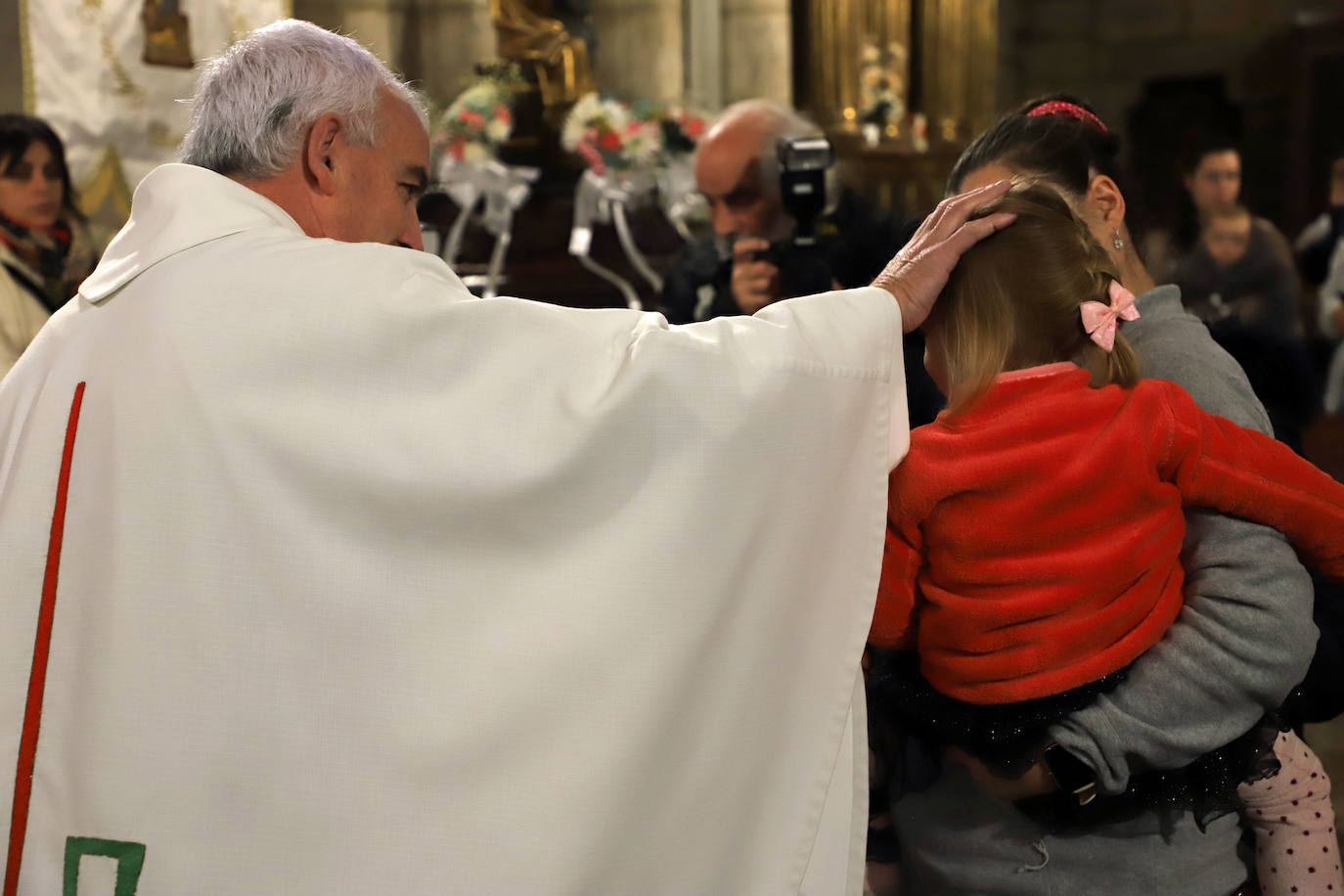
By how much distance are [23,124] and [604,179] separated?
2.70 m

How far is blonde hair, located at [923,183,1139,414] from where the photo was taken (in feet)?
5.18

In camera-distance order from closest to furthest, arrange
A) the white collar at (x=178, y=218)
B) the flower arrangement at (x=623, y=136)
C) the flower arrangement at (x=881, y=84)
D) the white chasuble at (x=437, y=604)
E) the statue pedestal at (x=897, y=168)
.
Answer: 1. the white chasuble at (x=437, y=604)
2. the white collar at (x=178, y=218)
3. the flower arrangement at (x=623, y=136)
4. the statue pedestal at (x=897, y=168)
5. the flower arrangement at (x=881, y=84)

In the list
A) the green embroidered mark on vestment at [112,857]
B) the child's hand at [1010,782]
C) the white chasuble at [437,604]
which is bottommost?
the green embroidered mark on vestment at [112,857]

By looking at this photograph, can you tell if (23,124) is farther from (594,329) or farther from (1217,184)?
(1217,184)

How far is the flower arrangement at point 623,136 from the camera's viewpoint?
620cm

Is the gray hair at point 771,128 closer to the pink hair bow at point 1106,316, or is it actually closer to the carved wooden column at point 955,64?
the pink hair bow at point 1106,316

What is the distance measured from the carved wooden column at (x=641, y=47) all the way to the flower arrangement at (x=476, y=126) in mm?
1579

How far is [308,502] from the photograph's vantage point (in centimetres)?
155

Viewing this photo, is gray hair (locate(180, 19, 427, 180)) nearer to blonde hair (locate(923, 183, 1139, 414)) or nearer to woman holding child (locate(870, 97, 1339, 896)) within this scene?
blonde hair (locate(923, 183, 1139, 414))

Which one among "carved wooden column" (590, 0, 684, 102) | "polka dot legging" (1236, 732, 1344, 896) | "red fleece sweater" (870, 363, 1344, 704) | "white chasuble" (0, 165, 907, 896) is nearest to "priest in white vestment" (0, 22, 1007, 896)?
"white chasuble" (0, 165, 907, 896)

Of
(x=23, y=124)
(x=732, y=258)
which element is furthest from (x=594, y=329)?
(x=23, y=124)

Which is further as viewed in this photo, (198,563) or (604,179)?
(604,179)

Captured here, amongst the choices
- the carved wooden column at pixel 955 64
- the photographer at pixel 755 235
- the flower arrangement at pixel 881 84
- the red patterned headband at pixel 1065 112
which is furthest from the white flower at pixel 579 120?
the red patterned headband at pixel 1065 112

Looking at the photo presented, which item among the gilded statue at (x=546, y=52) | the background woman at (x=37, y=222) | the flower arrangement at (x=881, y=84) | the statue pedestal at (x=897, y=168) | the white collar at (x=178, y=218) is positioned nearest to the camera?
the white collar at (x=178, y=218)
